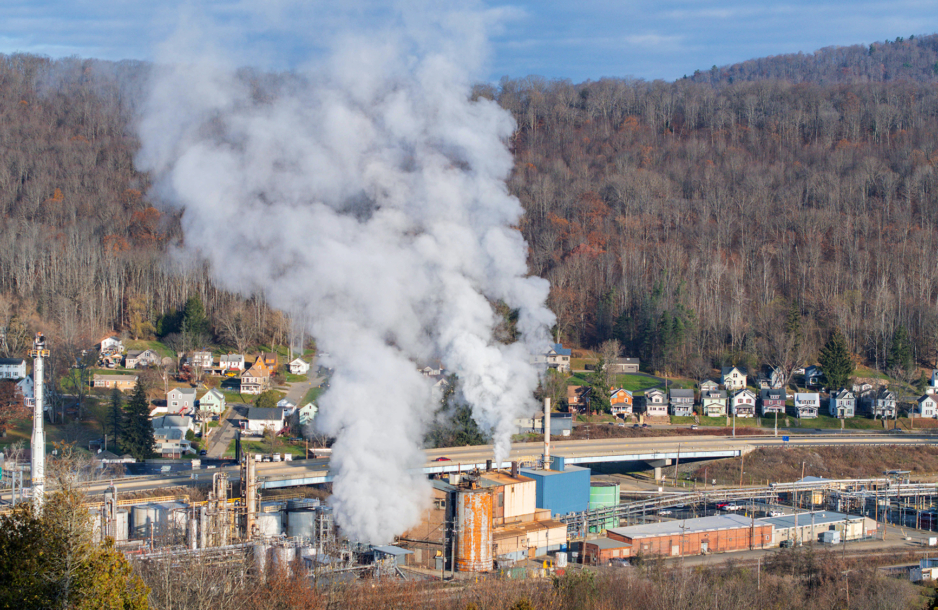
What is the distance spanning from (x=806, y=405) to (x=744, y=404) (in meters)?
3.43

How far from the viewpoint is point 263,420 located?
155ft

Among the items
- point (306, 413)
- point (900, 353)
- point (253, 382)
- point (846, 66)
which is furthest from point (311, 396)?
point (846, 66)

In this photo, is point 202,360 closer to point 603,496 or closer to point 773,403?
point 603,496

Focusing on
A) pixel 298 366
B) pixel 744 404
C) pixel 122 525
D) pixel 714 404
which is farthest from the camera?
pixel 298 366

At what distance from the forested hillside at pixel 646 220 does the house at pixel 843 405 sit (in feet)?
18.9

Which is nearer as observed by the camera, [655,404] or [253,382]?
[253,382]

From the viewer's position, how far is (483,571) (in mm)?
26953

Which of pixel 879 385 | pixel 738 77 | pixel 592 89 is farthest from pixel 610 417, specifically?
pixel 738 77

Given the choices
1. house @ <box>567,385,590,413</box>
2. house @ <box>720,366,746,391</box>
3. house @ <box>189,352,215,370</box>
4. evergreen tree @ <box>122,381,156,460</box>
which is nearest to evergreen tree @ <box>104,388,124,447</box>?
evergreen tree @ <box>122,381,156,460</box>

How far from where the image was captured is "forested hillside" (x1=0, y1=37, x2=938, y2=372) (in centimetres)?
6038

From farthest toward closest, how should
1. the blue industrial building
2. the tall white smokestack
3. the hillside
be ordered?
the hillside → the blue industrial building → the tall white smokestack

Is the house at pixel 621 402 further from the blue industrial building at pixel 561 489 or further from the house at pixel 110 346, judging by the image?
the house at pixel 110 346

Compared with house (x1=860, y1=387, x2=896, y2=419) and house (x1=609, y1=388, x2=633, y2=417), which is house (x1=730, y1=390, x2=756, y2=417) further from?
house (x1=860, y1=387, x2=896, y2=419)

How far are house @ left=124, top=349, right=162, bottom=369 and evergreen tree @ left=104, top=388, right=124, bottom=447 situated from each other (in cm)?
978
